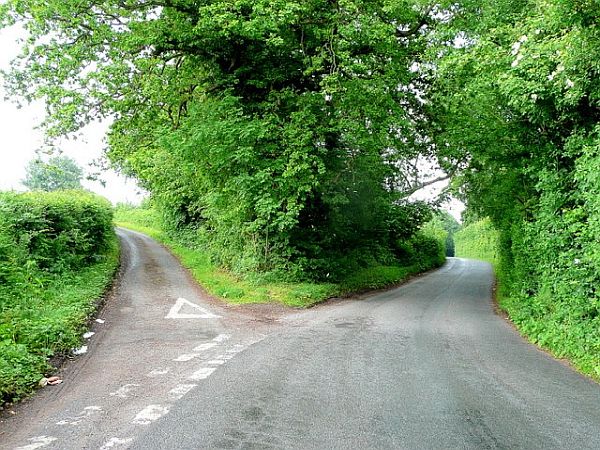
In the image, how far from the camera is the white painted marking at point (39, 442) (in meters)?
4.15

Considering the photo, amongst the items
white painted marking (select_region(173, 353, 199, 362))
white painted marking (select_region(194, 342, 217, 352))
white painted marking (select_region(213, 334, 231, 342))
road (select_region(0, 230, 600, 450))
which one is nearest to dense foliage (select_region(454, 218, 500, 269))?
road (select_region(0, 230, 600, 450))

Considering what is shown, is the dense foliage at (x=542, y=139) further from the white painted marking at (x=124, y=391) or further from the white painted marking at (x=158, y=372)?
the white painted marking at (x=124, y=391)

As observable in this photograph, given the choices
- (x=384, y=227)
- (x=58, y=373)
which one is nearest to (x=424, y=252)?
(x=384, y=227)

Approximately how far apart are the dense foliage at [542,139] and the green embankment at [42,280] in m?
8.17

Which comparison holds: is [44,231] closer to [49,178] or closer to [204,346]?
[204,346]

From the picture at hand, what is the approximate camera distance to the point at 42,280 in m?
10.5

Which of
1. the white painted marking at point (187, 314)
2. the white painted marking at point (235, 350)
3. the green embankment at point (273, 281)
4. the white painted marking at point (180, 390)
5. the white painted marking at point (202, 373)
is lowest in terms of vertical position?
the white painted marking at point (187, 314)

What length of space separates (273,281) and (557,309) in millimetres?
8463

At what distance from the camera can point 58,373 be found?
21.4 ft

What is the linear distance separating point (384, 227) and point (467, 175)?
7.89 metres

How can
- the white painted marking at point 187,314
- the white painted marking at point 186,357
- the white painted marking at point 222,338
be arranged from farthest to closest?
the white painted marking at point 187,314 → the white painted marking at point 222,338 → the white painted marking at point 186,357

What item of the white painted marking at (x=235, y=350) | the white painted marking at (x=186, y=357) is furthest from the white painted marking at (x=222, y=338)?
the white painted marking at (x=186, y=357)

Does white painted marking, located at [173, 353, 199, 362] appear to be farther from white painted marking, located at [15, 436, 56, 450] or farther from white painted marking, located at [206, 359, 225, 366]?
white painted marking, located at [15, 436, 56, 450]

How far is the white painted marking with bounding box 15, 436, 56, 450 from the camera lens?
4.15m
